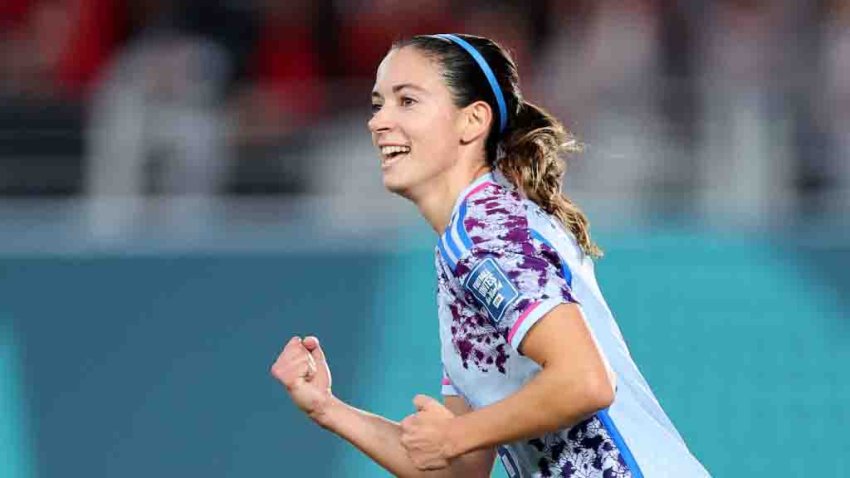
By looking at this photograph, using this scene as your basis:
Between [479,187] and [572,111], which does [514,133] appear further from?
Result: [572,111]

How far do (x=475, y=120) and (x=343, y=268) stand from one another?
2.66 m

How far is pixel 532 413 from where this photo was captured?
105 inches

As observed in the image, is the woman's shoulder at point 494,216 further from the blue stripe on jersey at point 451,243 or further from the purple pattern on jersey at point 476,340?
the purple pattern on jersey at point 476,340

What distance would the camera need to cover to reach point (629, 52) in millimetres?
6031

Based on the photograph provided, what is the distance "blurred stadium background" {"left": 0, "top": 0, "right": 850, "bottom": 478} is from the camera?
5652 millimetres

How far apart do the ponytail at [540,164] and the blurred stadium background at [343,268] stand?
2.44 m

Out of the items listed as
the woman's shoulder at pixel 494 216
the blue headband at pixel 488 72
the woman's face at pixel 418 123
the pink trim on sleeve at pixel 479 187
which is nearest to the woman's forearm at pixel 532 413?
the woman's shoulder at pixel 494 216

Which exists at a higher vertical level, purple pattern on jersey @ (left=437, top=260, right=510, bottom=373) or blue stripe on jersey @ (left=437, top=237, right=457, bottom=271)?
blue stripe on jersey @ (left=437, top=237, right=457, bottom=271)

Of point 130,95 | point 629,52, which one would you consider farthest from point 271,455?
point 629,52

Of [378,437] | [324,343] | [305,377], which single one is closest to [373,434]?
[378,437]

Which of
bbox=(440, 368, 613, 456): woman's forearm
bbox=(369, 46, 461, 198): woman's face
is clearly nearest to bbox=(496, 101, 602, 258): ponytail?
bbox=(369, 46, 461, 198): woman's face

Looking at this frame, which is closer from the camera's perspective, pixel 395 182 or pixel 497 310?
pixel 497 310

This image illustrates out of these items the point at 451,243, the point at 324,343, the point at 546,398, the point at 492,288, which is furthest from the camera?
the point at 324,343

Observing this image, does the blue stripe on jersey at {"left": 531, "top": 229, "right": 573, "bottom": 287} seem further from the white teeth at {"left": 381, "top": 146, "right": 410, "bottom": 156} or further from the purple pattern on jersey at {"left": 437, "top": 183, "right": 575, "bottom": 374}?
the white teeth at {"left": 381, "top": 146, "right": 410, "bottom": 156}
